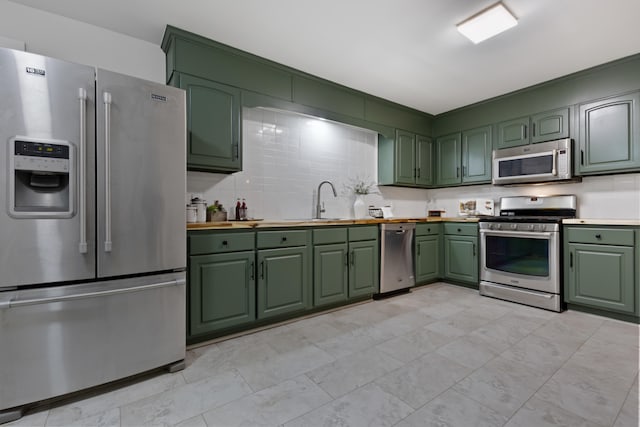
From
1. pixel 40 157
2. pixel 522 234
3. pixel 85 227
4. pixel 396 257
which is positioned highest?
pixel 40 157

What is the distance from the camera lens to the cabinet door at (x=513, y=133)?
367cm

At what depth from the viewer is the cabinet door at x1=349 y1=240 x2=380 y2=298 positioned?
3.20 m

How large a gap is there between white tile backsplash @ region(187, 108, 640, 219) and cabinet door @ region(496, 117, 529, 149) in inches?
23.3

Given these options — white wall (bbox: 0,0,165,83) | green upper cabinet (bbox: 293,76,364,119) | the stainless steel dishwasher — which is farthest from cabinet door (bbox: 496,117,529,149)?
white wall (bbox: 0,0,165,83)

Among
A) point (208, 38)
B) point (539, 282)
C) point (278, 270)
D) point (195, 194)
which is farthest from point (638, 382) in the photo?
point (208, 38)

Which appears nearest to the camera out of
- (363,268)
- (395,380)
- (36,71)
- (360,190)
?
(36,71)

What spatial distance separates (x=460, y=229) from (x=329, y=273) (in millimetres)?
2088

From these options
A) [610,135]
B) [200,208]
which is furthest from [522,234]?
[200,208]

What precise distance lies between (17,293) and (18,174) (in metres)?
0.60

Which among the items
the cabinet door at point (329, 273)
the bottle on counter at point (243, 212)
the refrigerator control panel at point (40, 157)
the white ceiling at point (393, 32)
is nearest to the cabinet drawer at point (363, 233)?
the cabinet door at point (329, 273)

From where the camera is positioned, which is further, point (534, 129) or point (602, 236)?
point (534, 129)

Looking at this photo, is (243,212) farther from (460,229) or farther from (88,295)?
(460,229)

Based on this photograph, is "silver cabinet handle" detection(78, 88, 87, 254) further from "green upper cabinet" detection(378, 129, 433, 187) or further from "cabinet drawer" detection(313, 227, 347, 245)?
"green upper cabinet" detection(378, 129, 433, 187)

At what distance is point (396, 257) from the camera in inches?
142
